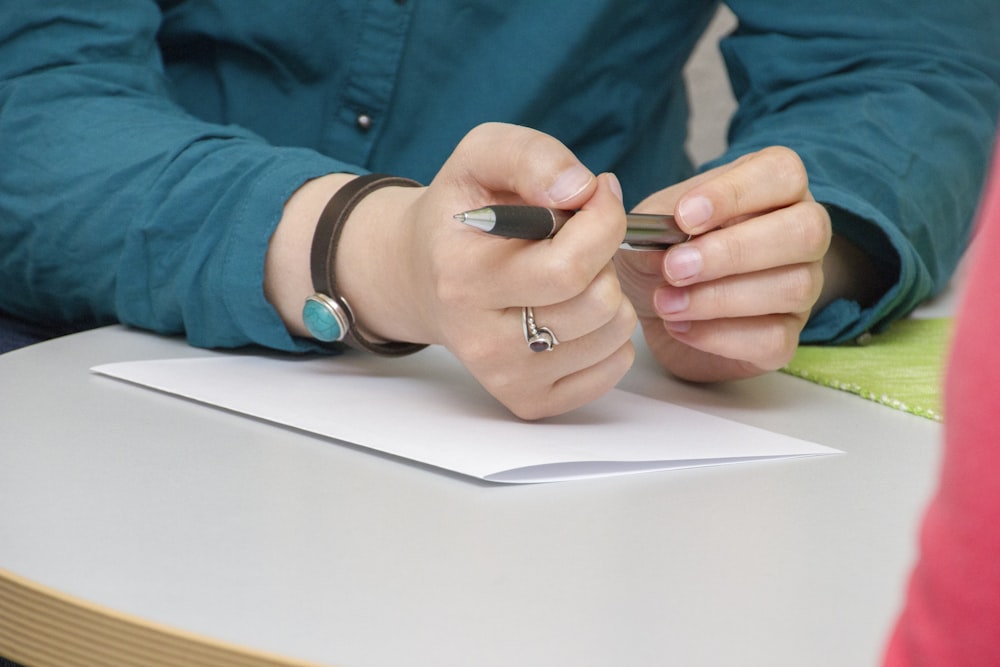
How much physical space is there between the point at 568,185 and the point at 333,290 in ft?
0.65

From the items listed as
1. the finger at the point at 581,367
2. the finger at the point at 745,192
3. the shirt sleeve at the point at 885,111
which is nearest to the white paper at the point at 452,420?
the finger at the point at 581,367

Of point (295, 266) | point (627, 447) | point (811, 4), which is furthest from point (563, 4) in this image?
point (627, 447)

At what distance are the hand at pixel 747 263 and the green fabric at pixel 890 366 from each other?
6 centimetres

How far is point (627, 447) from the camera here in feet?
1.67

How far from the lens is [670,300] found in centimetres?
59

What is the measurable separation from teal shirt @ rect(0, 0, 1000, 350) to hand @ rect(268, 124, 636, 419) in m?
0.14

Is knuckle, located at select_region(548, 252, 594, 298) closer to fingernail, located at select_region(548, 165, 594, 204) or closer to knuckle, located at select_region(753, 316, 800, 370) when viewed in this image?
fingernail, located at select_region(548, 165, 594, 204)

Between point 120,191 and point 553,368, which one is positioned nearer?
point 553,368

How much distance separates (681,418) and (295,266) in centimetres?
27

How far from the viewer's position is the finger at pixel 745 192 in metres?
0.56

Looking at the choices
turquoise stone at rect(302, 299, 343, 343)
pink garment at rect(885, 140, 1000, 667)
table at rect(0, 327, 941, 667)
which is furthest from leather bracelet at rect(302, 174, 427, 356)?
pink garment at rect(885, 140, 1000, 667)

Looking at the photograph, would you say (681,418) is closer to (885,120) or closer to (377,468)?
(377,468)

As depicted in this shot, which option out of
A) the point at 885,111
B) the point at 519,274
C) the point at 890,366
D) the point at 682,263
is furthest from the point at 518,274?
the point at 885,111

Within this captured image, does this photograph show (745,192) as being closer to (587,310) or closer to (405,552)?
(587,310)
